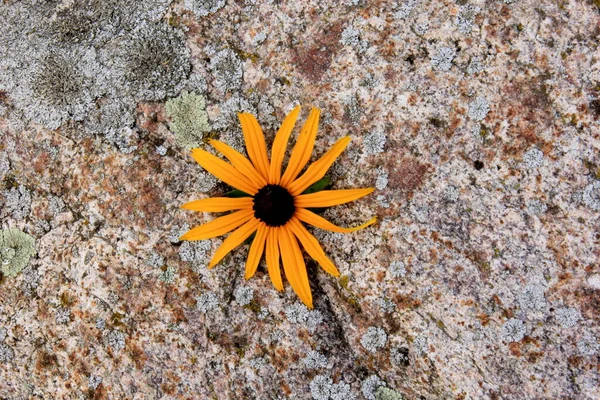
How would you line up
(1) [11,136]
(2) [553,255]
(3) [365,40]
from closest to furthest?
(2) [553,255] → (3) [365,40] → (1) [11,136]

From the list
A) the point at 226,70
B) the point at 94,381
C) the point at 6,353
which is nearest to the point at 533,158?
the point at 226,70

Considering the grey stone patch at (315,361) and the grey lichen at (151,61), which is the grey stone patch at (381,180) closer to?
the grey stone patch at (315,361)

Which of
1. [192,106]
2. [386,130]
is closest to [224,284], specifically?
[192,106]

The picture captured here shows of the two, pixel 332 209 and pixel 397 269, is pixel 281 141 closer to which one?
pixel 332 209

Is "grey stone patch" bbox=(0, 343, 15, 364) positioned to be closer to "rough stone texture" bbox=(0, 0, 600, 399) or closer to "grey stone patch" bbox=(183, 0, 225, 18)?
"rough stone texture" bbox=(0, 0, 600, 399)

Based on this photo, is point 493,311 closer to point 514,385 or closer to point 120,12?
point 514,385

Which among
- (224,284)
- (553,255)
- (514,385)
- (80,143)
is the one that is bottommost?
(514,385)

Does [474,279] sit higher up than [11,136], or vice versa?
[11,136]
